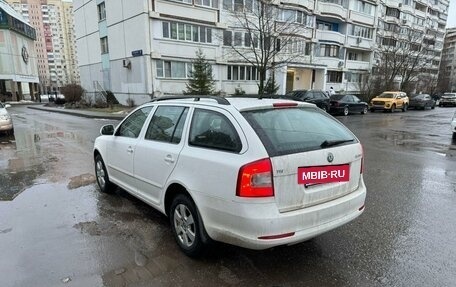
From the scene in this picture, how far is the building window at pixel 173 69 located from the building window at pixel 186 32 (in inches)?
77.0

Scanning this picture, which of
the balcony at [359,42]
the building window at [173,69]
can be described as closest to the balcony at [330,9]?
the balcony at [359,42]

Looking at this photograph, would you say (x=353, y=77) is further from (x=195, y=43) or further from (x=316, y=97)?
(x=195, y=43)

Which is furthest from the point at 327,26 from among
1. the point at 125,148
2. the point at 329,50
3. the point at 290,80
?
the point at 125,148

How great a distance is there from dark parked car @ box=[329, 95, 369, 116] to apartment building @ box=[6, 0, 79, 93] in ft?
302

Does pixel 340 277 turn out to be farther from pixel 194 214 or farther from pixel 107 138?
pixel 107 138

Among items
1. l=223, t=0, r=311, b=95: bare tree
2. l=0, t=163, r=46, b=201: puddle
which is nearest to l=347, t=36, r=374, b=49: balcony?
l=223, t=0, r=311, b=95: bare tree

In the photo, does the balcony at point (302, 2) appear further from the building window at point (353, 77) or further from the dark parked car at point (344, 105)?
the dark parked car at point (344, 105)

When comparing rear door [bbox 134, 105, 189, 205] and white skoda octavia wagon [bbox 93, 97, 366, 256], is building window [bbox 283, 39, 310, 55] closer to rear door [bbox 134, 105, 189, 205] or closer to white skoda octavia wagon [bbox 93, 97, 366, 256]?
rear door [bbox 134, 105, 189, 205]

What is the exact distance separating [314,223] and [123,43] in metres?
27.1

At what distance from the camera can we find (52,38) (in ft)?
351

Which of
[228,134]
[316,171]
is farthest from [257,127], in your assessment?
[316,171]

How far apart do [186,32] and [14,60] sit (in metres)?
35.7

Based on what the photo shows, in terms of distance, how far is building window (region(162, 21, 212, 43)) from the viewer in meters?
24.6

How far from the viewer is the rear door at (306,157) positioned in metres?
2.77
